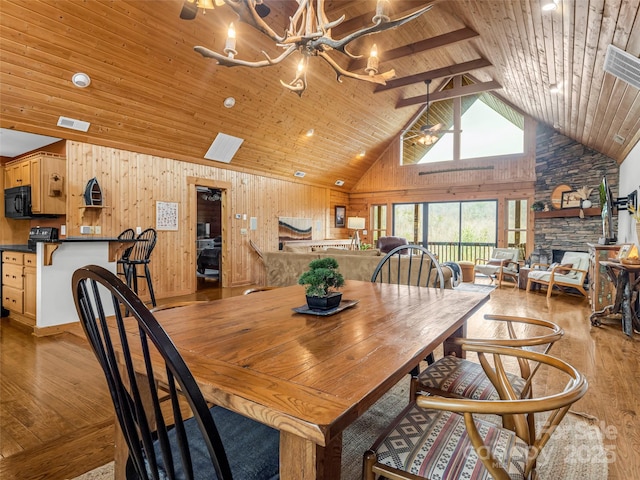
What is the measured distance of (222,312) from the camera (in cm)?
160

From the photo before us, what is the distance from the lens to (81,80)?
168 inches

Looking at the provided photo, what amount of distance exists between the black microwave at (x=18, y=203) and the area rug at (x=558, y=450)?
4766 millimetres

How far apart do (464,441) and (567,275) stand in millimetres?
6385

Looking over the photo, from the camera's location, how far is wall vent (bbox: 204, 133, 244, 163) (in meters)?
6.43

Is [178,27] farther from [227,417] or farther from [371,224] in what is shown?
[371,224]

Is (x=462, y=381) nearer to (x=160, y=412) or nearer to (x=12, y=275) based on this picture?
(x=160, y=412)

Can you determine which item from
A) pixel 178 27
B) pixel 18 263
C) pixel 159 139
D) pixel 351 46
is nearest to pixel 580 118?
pixel 351 46

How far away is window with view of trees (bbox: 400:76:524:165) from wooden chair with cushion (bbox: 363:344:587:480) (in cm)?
799

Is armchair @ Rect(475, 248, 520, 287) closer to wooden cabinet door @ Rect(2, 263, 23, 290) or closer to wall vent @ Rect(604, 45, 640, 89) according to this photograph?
wall vent @ Rect(604, 45, 640, 89)

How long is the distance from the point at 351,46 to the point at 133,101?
3744 mm

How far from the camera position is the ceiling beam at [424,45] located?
204 inches

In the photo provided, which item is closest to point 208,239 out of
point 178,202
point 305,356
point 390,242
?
point 178,202

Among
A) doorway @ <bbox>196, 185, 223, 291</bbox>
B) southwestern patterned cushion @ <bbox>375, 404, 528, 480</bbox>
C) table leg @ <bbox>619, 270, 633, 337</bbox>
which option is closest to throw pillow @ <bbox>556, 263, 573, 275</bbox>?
table leg @ <bbox>619, 270, 633, 337</bbox>

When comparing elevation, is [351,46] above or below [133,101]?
above
